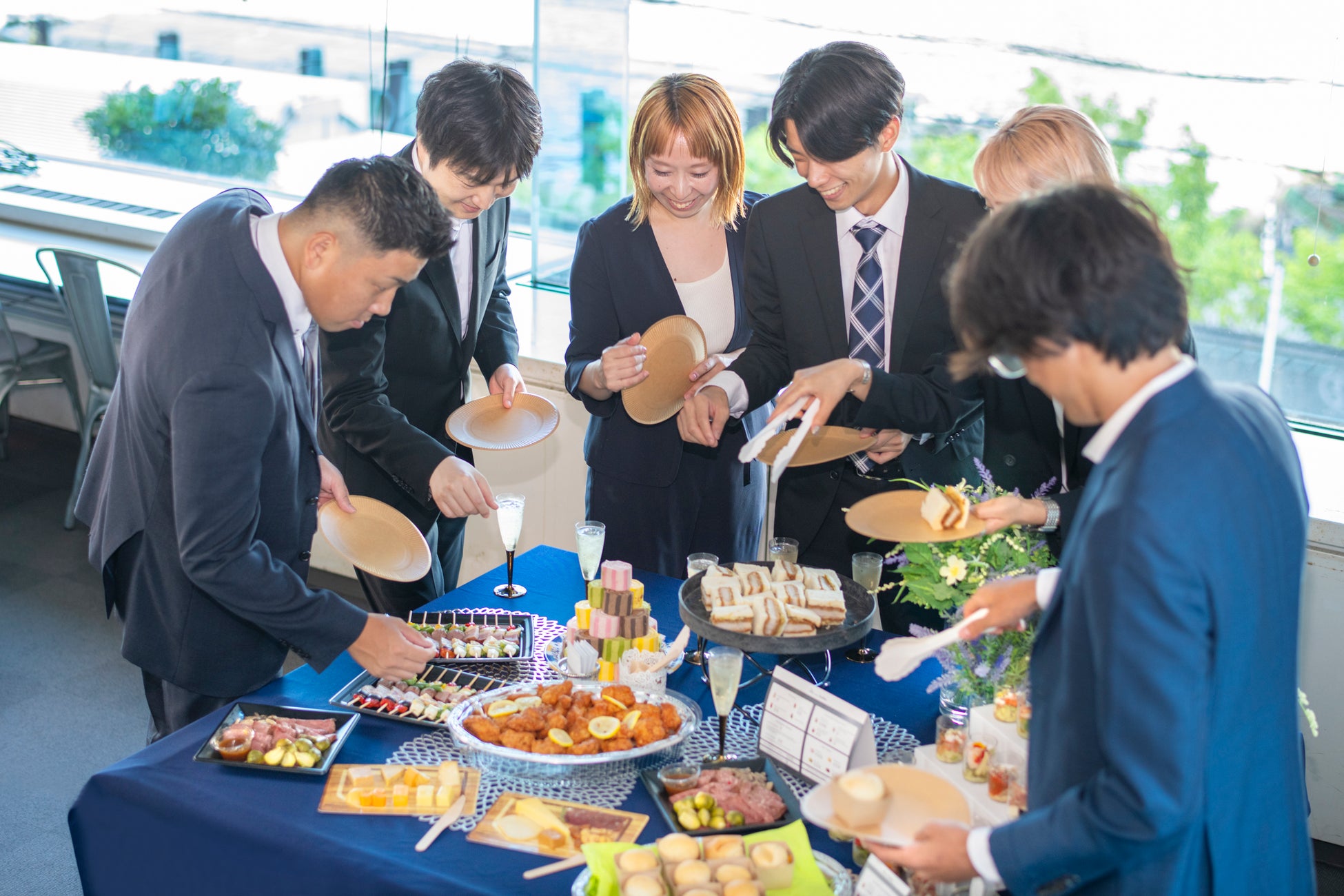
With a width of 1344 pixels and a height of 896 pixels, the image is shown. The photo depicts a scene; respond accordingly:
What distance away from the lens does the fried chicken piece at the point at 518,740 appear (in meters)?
1.63

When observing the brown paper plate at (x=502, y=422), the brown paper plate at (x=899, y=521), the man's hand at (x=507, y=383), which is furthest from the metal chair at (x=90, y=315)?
the brown paper plate at (x=899, y=521)

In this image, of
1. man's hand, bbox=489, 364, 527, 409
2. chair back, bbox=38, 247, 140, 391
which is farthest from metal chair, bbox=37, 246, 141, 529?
man's hand, bbox=489, 364, 527, 409

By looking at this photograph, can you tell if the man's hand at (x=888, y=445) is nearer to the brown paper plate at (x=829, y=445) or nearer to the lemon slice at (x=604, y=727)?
the brown paper plate at (x=829, y=445)

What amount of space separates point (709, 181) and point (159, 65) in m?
3.90

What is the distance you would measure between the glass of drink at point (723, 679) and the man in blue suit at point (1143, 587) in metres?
0.52

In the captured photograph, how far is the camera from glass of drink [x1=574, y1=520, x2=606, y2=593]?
7.24 ft

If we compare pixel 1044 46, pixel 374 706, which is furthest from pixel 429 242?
pixel 1044 46

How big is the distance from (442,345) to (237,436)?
97 cm

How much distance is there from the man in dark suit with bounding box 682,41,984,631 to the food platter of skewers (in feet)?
2.44

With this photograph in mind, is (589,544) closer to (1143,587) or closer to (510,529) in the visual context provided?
(510,529)

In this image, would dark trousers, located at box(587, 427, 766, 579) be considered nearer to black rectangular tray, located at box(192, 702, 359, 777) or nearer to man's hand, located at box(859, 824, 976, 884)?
black rectangular tray, located at box(192, 702, 359, 777)

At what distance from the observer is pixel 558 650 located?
2.01 m

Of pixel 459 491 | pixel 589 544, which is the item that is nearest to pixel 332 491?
pixel 459 491

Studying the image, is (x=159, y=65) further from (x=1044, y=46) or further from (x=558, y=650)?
(x=558, y=650)
